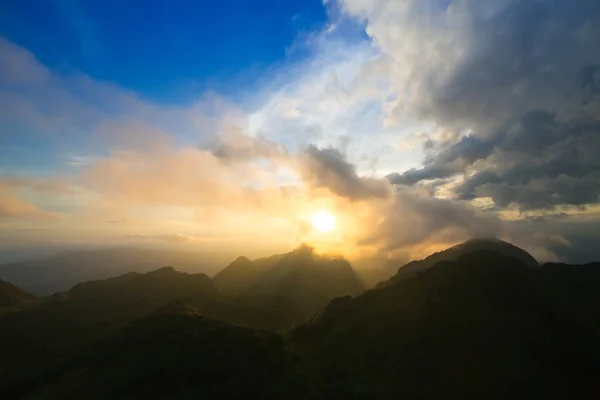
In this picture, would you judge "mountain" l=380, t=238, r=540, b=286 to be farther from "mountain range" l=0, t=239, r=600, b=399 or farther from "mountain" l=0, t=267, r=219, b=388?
"mountain" l=0, t=267, r=219, b=388

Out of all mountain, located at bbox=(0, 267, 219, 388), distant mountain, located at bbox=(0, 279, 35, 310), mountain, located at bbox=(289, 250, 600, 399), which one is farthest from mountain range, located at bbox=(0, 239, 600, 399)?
distant mountain, located at bbox=(0, 279, 35, 310)

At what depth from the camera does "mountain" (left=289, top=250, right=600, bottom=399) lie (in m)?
57.4

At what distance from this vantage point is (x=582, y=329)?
72500 millimetres

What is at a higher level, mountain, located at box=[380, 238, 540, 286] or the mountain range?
mountain, located at box=[380, 238, 540, 286]

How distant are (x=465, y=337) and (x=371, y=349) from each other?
18.7 m

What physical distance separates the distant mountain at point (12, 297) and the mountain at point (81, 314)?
15.0m

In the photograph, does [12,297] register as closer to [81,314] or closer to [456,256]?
[81,314]

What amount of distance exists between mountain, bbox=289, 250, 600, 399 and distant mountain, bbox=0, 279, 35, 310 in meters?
118

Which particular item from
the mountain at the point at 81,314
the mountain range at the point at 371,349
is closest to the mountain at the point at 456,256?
the mountain range at the point at 371,349

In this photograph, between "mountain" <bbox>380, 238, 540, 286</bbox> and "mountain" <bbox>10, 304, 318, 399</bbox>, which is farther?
"mountain" <bbox>380, 238, 540, 286</bbox>

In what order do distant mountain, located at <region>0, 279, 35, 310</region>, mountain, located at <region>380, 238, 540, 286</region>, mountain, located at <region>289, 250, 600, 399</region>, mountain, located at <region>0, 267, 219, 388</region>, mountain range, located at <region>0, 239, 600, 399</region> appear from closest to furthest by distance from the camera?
1. mountain range, located at <region>0, 239, 600, 399</region>
2. mountain, located at <region>289, 250, 600, 399</region>
3. mountain, located at <region>0, 267, 219, 388</region>
4. distant mountain, located at <region>0, 279, 35, 310</region>
5. mountain, located at <region>380, 238, 540, 286</region>

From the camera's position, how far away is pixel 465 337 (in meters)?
67.1

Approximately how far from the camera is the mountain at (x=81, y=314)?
85625 mm

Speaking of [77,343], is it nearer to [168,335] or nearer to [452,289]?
[168,335]
